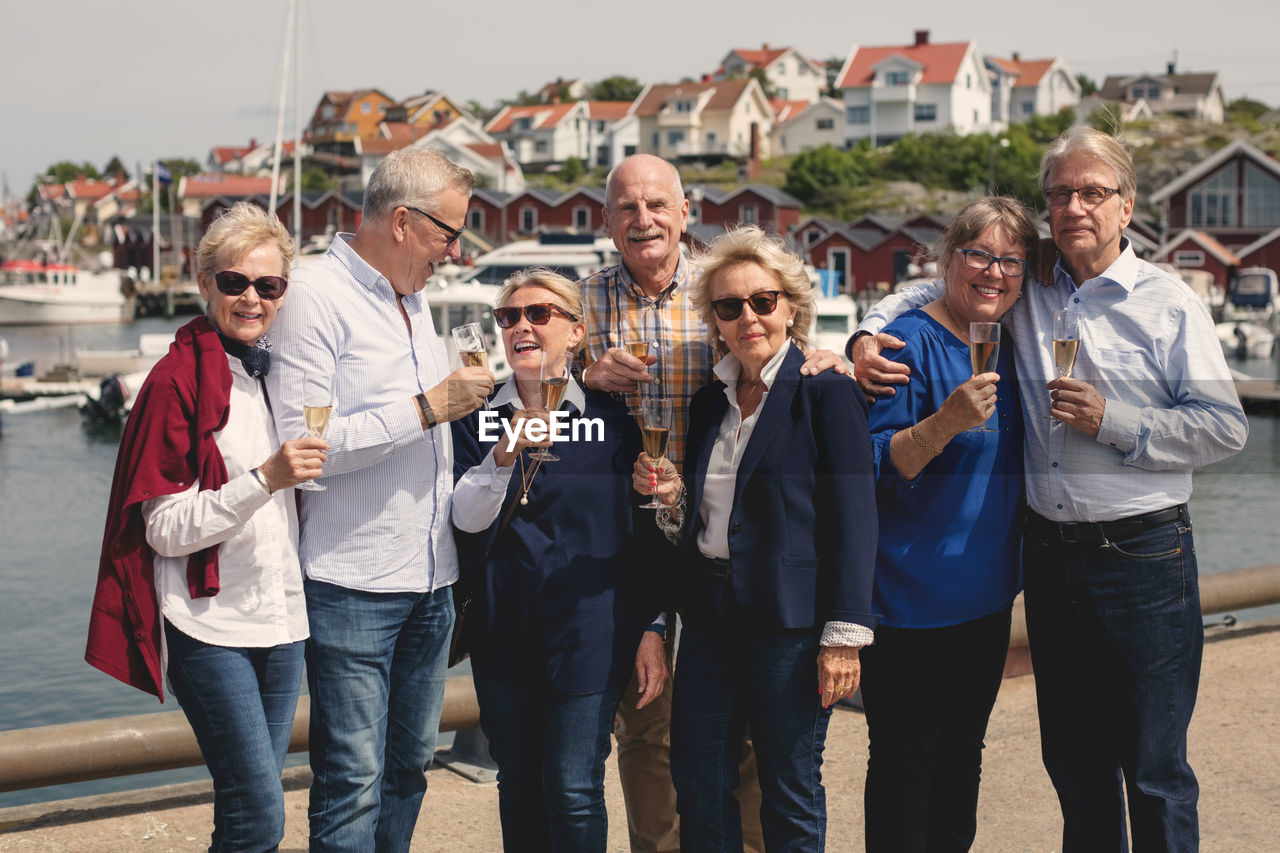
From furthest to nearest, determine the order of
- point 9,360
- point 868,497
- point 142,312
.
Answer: point 142,312 → point 9,360 → point 868,497

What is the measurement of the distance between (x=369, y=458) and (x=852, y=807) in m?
2.42

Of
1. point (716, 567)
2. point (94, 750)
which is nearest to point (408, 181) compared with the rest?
point (716, 567)

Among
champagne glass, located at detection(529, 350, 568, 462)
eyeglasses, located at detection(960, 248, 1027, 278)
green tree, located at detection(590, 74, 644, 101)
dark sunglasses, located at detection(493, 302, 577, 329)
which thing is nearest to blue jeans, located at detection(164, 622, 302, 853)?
champagne glass, located at detection(529, 350, 568, 462)

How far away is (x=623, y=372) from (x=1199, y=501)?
18.2 meters

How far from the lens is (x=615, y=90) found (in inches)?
5153

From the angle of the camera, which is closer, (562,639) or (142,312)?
(562,639)

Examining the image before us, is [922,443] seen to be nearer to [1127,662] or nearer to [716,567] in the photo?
[716,567]

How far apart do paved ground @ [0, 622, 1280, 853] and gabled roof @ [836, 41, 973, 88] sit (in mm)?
91755

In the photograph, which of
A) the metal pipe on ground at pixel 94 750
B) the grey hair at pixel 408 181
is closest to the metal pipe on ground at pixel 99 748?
the metal pipe on ground at pixel 94 750

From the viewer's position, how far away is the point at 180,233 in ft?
312

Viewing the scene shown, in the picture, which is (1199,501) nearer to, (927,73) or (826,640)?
(826,640)

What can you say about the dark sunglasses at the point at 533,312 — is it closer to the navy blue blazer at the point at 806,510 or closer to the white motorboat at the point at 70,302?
the navy blue blazer at the point at 806,510

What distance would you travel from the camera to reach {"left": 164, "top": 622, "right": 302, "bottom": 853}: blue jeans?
283 cm

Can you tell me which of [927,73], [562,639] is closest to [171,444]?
[562,639]
